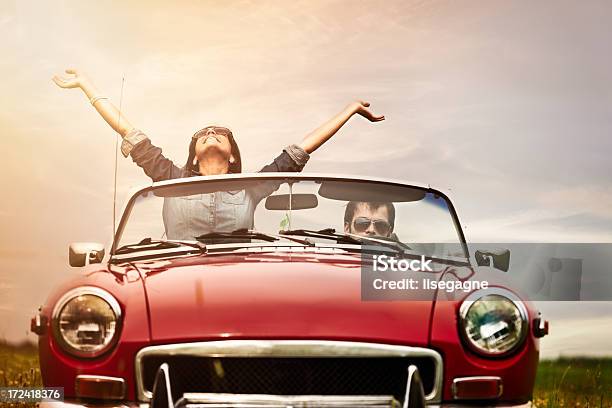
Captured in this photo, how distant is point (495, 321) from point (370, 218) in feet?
3.13

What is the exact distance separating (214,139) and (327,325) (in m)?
1.97

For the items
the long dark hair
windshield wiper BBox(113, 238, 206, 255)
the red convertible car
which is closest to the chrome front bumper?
the red convertible car

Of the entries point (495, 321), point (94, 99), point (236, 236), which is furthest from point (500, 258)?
point (94, 99)

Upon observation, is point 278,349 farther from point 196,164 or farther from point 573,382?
point 573,382

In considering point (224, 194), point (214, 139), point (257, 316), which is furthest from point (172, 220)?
point (257, 316)

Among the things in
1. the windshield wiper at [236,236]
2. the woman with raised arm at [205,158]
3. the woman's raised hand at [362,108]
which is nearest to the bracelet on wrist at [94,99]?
the woman with raised arm at [205,158]

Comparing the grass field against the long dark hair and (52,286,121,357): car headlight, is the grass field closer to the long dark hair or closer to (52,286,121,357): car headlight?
the long dark hair

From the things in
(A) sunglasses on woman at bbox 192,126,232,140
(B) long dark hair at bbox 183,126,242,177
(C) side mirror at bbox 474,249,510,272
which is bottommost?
(C) side mirror at bbox 474,249,510,272

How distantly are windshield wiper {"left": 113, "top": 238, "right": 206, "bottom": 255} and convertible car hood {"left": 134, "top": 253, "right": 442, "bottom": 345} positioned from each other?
0.33 m

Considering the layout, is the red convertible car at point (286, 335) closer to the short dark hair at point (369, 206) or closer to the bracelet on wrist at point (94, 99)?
the short dark hair at point (369, 206)

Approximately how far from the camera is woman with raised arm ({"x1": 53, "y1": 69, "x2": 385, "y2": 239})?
10.6 feet

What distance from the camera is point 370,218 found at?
318cm

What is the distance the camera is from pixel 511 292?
232 centimetres

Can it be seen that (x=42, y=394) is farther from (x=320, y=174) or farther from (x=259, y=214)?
(x=320, y=174)
